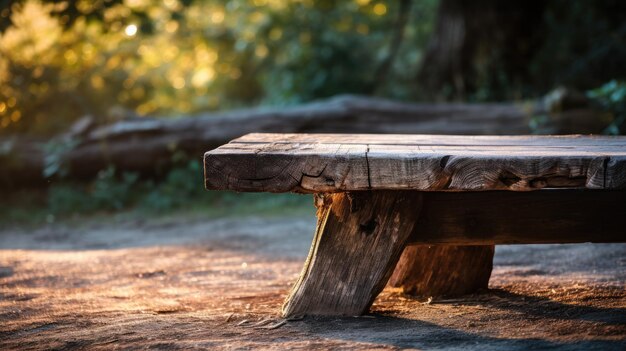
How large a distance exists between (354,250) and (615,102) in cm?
503

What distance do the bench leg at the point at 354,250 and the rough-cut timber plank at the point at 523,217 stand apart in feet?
0.39

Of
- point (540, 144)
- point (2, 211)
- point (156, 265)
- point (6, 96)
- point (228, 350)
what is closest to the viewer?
point (228, 350)

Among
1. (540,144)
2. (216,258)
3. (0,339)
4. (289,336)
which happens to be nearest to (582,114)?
(216,258)

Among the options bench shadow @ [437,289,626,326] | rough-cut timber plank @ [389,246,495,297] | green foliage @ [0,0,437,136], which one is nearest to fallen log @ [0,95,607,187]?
green foliage @ [0,0,437,136]

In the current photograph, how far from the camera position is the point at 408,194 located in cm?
287

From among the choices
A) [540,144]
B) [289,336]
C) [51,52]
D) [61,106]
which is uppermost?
[51,52]

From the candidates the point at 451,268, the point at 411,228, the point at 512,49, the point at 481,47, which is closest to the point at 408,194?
the point at 411,228

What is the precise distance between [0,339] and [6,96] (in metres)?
6.69

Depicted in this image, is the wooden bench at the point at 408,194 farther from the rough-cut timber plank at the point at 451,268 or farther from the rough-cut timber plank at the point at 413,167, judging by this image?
the rough-cut timber plank at the point at 451,268

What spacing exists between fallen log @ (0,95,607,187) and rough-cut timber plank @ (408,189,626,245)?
16.1 feet

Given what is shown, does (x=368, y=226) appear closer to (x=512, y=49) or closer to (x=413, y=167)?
(x=413, y=167)

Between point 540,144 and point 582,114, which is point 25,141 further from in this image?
point 540,144

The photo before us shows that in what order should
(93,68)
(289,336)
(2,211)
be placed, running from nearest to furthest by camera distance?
(289,336), (2,211), (93,68)

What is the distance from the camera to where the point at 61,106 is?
30.2ft
